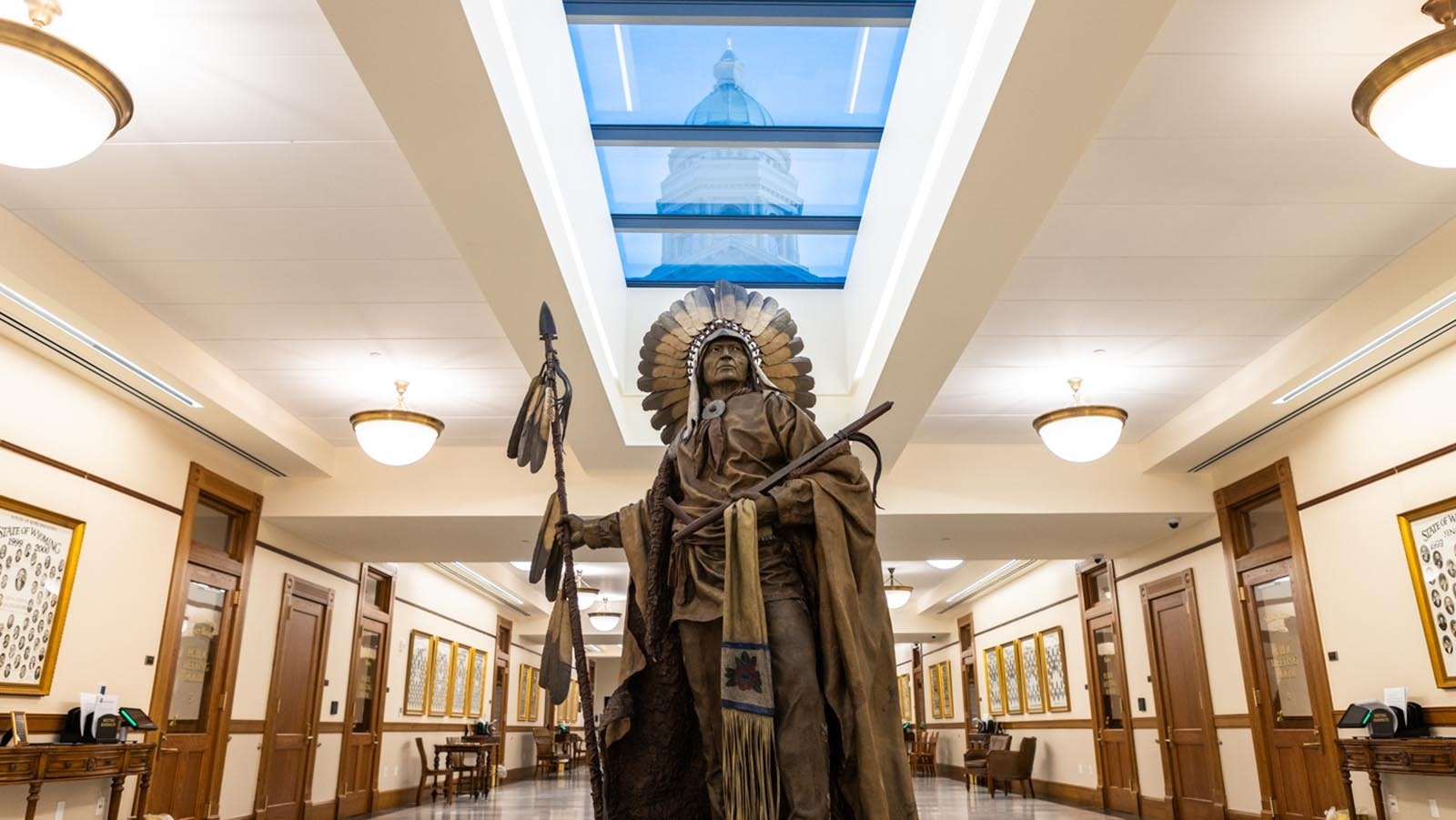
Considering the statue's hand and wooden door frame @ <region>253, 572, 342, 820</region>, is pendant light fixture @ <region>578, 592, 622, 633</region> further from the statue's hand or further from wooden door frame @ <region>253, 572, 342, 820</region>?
the statue's hand

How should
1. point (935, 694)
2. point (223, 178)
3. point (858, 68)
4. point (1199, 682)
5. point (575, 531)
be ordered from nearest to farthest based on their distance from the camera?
point (575, 531)
point (223, 178)
point (858, 68)
point (1199, 682)
point (935, 694)

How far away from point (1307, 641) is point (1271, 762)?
130cm

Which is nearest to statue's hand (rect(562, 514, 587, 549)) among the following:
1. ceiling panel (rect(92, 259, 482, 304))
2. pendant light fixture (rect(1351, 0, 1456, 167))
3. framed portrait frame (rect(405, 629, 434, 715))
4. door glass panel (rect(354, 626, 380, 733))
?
ceiling panel (rect(92, 259, 482, 304))

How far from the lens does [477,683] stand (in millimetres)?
15430

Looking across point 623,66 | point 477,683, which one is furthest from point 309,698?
point 623,66

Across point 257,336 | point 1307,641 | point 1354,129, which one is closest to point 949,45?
point 1354,129

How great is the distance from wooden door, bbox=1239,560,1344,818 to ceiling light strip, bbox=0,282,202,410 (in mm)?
8162

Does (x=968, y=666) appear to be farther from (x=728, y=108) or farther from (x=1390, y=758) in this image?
(x=728, y=108)

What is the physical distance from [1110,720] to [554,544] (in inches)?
400

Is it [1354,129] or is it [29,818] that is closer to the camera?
[1354,129]

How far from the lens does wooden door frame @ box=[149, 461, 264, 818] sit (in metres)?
7.04

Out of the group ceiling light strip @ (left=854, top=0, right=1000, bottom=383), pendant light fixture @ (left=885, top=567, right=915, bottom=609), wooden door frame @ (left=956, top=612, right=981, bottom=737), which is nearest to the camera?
ceiling light strip @ (left=854, top=0, right=1000, bottom=383)

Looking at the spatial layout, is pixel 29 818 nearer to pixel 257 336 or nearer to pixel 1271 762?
pixel 257 336

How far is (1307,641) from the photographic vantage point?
710cm
